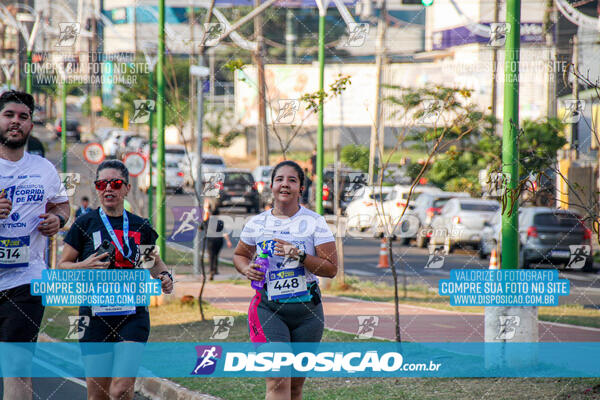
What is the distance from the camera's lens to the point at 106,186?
218 inches

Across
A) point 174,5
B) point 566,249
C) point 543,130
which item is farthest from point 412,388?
point 174,5

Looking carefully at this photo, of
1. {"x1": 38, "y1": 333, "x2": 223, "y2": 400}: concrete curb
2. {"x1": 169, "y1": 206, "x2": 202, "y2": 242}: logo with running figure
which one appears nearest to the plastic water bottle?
{"x1": 38, "y1": 333, "x2": 223, "y2": 400}: concrete curb

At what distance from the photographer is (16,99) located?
18.4ft

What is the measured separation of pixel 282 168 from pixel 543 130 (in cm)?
2339

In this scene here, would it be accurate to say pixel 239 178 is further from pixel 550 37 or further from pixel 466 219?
pixel 550 37

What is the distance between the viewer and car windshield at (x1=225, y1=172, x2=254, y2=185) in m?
34.7

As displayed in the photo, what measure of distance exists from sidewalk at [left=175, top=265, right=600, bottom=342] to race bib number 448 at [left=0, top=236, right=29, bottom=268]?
18.7ft

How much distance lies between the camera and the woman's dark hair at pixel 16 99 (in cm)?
556

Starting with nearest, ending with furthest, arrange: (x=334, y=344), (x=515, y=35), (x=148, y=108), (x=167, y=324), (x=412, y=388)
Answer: (x=412, y=388), (x=515, y=35), (x=334, y=344), (x=167, y=324), (x=148, y=108)

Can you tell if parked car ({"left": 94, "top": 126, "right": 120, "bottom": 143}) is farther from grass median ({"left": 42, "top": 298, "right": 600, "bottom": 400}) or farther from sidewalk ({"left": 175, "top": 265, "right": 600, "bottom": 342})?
grass median ({"left": 42, "top": 298, "right": 600, "bottom": 400})

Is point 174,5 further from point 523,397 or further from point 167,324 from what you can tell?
point 523,397

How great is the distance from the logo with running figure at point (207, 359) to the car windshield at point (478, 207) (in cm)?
1746

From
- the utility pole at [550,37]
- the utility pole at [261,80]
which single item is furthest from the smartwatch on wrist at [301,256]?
the utility pole at [550,37]

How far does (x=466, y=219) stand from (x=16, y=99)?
21079mm
